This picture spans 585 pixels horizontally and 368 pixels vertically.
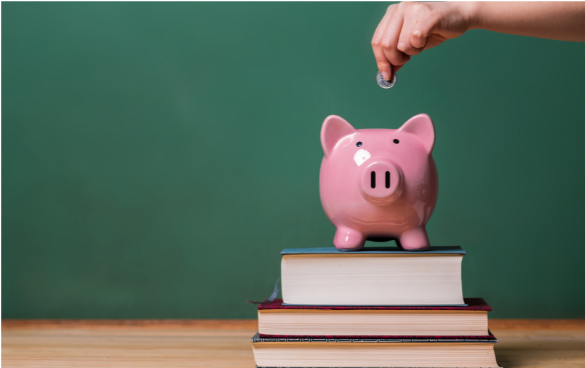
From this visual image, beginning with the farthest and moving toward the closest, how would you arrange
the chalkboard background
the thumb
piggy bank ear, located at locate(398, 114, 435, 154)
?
the chalkboard background < piggy bank ear, located at locate(398, 114, 435, 154) < the thumb

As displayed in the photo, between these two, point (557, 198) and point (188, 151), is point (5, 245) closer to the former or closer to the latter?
point (188, 151)

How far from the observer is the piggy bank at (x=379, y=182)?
0.79 meters

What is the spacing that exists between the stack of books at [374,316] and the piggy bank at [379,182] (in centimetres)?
5

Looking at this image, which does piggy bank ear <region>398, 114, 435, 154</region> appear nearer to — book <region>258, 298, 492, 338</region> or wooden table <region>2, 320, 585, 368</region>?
book <region>258, 298, 492, 338</region>

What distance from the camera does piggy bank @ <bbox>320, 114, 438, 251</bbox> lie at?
791mm

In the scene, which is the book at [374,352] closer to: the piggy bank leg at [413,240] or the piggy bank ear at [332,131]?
the piggy bank leg at [413,240]

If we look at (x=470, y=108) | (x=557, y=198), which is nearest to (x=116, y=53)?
(x=470, y=108)

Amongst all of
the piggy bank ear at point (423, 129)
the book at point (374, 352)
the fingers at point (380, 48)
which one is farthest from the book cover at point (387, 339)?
the fingers at point (380, 48)

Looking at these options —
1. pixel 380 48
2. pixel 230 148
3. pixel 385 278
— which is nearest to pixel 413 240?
pixel 385 278

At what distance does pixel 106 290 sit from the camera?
55.9 inches

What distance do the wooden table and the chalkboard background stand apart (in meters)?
0.12

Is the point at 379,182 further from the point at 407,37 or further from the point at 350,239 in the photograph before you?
the point at 407,37

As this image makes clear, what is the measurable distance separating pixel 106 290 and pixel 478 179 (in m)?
1.11

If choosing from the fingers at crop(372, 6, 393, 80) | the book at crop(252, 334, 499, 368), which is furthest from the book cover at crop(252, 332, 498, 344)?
the fingers at crop(372, 6, 393, 80)
